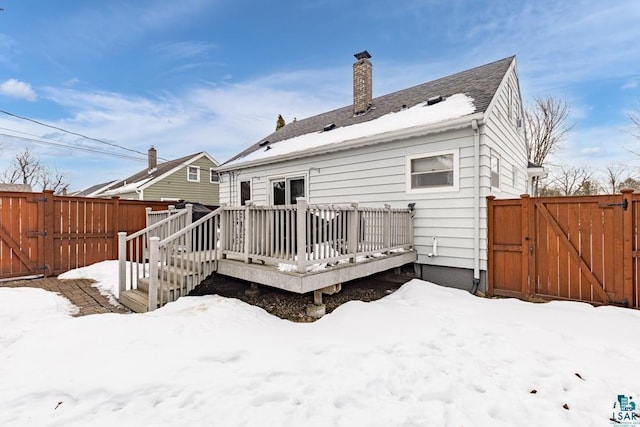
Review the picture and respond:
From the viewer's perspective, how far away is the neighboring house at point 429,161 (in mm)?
6023

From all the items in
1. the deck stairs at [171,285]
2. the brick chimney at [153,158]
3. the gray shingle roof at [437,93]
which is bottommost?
the deck stairs at [171,285]

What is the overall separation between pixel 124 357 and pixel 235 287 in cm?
303

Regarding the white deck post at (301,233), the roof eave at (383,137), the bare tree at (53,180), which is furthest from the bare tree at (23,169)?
the white deck post at (301,233)

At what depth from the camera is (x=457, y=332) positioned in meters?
3.90

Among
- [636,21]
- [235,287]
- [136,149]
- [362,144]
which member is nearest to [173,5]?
[362,144]

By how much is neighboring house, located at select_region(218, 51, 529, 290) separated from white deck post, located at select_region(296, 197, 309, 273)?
340cm

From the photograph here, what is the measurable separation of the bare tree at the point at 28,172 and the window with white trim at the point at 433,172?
3066 centimetres

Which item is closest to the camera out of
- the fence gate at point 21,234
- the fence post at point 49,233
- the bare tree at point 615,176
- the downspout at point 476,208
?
the downspout at point 476,208

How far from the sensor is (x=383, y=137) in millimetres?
6949

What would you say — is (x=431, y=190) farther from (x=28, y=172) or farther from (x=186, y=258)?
(x=28, y=172)

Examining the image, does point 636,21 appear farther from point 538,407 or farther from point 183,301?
point 183,301

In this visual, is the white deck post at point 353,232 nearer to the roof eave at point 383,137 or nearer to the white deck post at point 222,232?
the white deck post at point 222,232

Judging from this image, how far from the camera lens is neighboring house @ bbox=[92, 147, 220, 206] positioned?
Result: 18500 mm

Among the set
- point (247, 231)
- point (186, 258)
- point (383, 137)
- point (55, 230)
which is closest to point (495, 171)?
point (383, 137)
